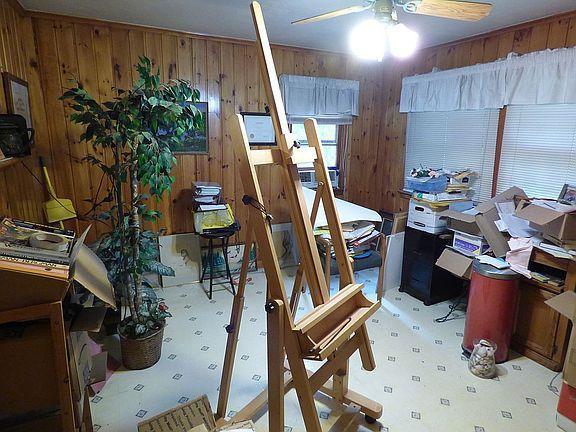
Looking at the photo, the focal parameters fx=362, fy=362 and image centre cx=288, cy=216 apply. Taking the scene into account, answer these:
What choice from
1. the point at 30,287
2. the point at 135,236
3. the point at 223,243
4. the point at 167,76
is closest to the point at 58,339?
the point at 30,287

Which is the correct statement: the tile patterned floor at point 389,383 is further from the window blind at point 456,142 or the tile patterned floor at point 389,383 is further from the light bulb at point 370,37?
the light bulb at point 370,37

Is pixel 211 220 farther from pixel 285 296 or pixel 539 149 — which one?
pixel 539 149

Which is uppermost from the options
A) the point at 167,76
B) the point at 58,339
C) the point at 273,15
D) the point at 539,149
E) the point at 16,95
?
the point at 273,15

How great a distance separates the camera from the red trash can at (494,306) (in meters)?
2.37

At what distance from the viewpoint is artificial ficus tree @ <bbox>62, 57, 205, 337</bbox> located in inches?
80.7

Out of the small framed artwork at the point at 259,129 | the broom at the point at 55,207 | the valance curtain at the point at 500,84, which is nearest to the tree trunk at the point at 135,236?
the broom at the point at 55,207

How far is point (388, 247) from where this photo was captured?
10.9 ft

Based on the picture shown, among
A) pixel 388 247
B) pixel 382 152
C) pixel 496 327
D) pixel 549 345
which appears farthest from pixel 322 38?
pixel 549 345

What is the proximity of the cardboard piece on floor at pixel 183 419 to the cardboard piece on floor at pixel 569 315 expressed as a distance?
1.78 meters

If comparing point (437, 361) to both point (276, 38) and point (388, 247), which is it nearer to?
point (388, 247)

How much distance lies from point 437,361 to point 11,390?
7.69ft

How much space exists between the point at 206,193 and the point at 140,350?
149 cm

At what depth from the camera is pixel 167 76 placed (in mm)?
3264

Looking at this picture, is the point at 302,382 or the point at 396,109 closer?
the point at 302,382
